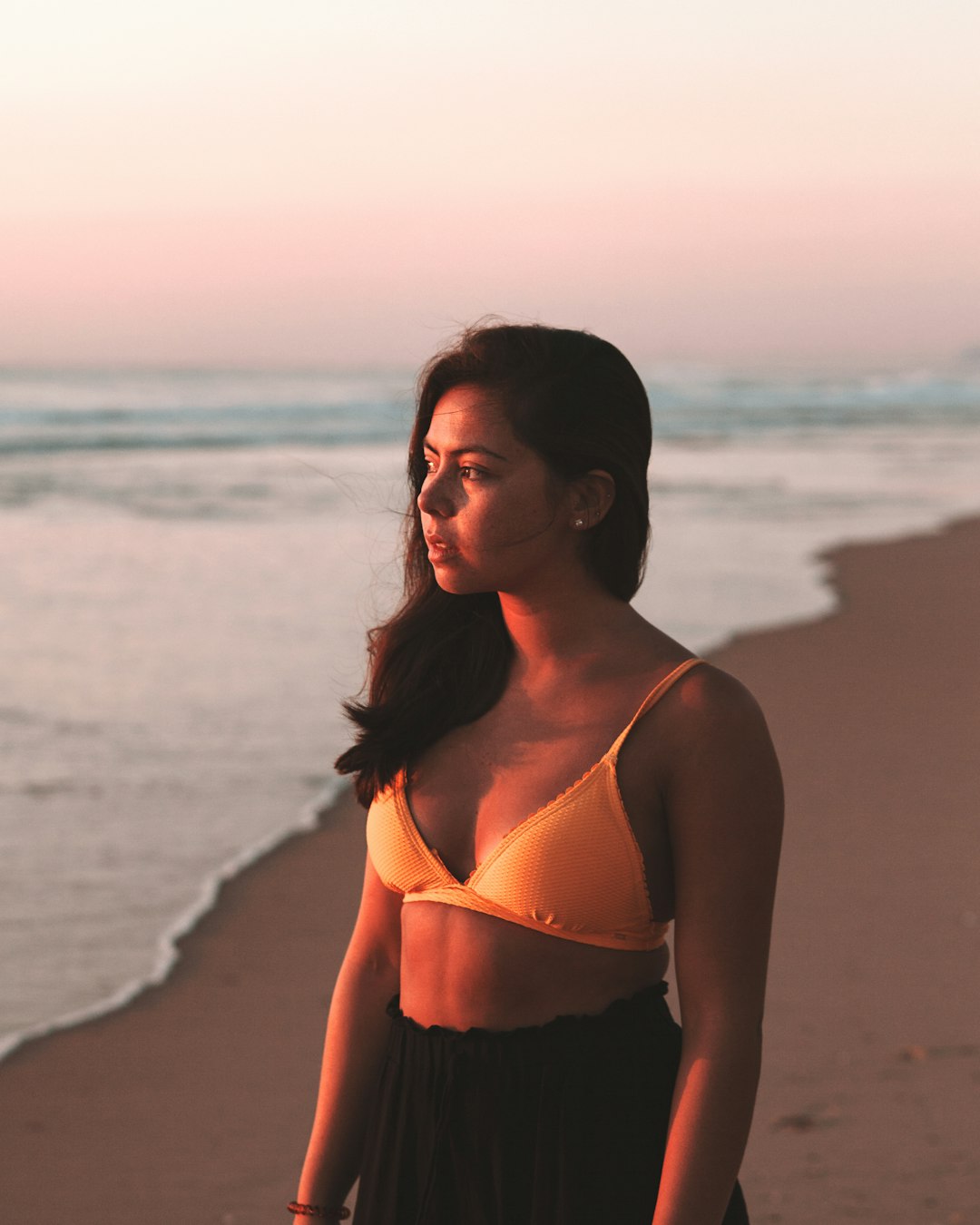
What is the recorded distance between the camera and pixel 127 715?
8.73 meters

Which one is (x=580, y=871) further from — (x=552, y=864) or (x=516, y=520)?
(x=516, y=520)

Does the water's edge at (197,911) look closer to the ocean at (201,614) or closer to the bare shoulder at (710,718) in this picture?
the ocean at (201,614)

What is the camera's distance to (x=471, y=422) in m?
2.12

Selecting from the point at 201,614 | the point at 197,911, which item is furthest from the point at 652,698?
the point at 201,614

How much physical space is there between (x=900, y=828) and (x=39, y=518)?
12873 mm

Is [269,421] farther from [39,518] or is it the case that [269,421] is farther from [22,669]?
[22,669]

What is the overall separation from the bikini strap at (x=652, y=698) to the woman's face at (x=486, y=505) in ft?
0.79

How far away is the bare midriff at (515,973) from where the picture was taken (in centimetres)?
204

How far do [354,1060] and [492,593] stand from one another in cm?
72

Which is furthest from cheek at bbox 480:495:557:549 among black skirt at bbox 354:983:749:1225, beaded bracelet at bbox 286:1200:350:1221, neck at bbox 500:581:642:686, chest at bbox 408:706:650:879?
beaded bracelet at bbox 286:1200:350:1221

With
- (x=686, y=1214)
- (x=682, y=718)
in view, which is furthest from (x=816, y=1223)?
(x=682, y=718)

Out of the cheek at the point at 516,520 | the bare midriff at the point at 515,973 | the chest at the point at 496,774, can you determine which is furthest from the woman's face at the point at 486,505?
the bare midriff at the point at 515,973

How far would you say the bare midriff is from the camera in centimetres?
204

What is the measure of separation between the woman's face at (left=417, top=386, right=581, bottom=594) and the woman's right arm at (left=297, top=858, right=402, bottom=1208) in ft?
1.61
